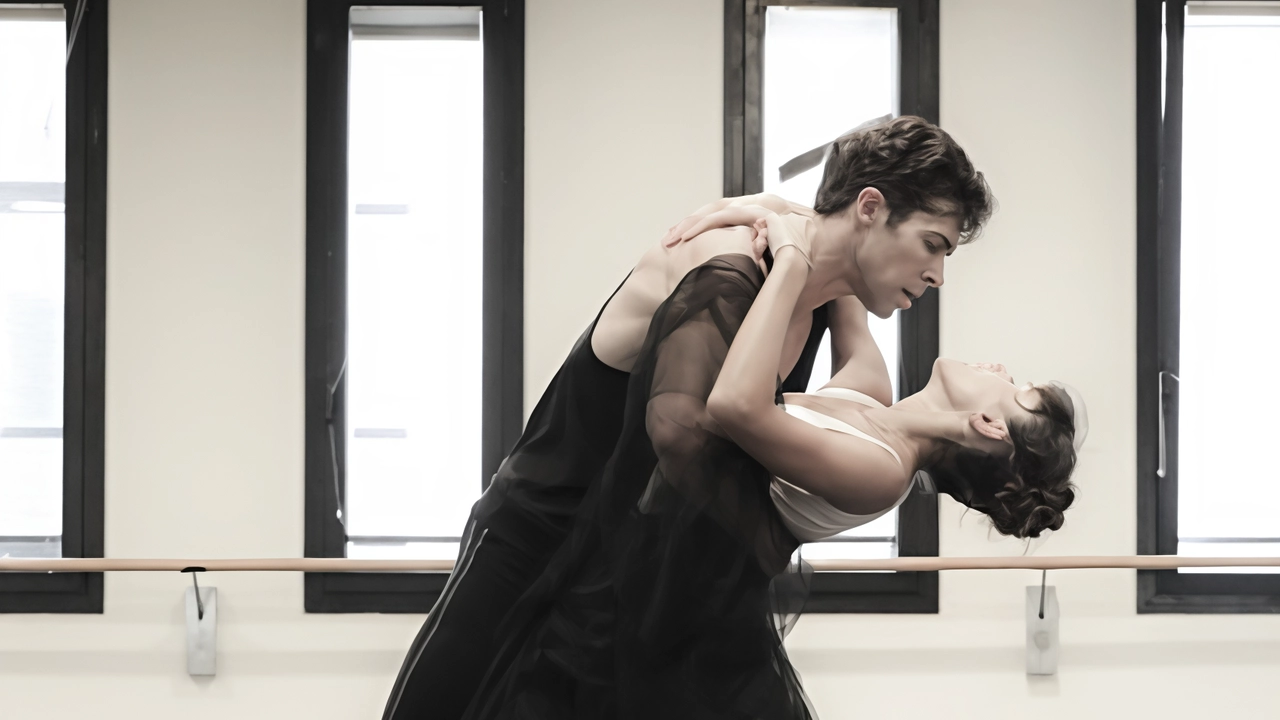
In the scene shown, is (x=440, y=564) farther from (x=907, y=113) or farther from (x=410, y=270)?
(x=907, y=113)

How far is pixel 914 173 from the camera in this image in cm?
118

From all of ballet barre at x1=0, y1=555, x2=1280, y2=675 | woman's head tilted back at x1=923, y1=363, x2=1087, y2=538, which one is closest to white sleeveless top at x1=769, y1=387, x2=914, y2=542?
woman's head tilted back at x1=923, y1=363, x2=1087, y2=538

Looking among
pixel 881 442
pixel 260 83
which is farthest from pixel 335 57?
pixel 881 442

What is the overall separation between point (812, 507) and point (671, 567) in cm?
22

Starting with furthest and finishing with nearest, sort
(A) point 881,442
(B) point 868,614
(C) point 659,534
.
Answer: (B) point 868,614 → (A) point 881,442 → (C) point 659,534

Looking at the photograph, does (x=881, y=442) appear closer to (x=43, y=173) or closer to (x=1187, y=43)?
(x=1187, y=43)

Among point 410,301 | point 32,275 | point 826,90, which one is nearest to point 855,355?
point 826,90

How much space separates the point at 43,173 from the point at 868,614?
276 cm

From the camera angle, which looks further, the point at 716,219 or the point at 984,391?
the point at 984,391

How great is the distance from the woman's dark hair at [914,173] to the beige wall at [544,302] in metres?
1.51

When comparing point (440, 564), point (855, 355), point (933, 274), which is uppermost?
point (933, 274)

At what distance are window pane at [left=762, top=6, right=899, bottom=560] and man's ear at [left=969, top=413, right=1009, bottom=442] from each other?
1.49m

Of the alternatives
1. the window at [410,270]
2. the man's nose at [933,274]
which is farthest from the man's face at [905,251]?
the window at [410,270]

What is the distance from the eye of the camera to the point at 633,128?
2705 mm
